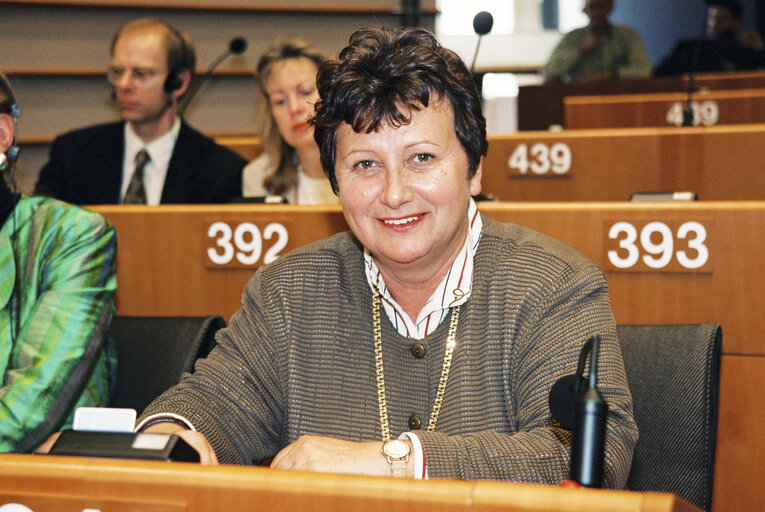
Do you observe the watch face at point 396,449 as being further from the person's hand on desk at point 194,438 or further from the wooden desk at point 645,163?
the wooden desk at point 645,163

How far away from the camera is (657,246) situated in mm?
1856

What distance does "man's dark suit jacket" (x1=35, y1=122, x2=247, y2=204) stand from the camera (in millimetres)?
3201

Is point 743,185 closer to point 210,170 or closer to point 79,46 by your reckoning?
point 210,170

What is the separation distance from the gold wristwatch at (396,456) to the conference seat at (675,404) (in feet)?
1.66

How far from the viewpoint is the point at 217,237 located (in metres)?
2.09

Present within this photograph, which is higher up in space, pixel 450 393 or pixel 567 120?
pixel 567 120

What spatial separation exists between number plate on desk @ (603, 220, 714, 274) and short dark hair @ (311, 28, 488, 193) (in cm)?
57

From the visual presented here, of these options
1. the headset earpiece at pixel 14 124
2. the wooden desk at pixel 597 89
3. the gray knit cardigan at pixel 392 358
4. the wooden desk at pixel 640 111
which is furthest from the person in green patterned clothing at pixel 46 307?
the wooden desk at pixel 597 89

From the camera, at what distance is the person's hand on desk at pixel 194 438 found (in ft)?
3.95

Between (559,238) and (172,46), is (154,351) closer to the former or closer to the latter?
(559,238)

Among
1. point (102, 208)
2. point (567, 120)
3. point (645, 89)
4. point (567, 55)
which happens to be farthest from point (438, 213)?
point (567, 55)

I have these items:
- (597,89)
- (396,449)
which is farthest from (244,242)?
(597,89)

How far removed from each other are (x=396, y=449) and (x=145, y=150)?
2.48m

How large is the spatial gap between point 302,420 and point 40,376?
0.46 metres
